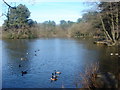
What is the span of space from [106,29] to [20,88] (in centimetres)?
2236

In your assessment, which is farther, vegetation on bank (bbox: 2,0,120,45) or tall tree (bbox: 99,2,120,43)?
vegetation on bank (bbox: 2,0,120,45)

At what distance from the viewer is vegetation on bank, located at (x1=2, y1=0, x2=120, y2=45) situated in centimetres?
2580

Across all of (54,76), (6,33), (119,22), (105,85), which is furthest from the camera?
(6,33)

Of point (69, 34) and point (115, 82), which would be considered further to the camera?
point (69, 34)

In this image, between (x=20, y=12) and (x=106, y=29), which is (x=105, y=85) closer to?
(x=106, y=29)

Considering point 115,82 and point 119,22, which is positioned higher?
point 119,22

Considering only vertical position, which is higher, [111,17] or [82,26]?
[111,17]

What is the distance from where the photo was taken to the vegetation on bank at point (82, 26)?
84.6 feet

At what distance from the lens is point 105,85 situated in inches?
222

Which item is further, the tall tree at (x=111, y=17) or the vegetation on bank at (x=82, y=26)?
the vegetation on bank at (x=82, y=26)

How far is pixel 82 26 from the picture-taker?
161 ft

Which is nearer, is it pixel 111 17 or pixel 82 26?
pixel 111 17

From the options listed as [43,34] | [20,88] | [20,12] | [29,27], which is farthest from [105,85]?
[43,34]

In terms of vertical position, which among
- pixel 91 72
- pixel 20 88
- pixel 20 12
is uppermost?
pixel 20 12
